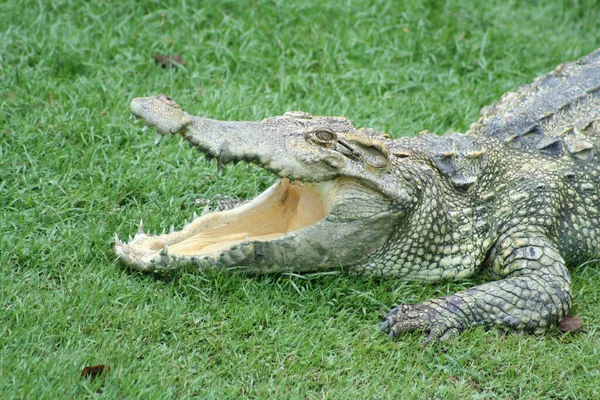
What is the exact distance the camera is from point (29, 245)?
183 inches

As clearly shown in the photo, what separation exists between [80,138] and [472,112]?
124 inches

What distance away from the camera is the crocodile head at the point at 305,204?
4.33m

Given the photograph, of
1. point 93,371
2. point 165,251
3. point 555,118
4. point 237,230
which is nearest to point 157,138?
point 165,251

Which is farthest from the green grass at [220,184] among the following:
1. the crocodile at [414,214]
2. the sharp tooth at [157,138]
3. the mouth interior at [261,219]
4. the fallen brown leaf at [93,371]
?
the sharp tooth at [157,138]

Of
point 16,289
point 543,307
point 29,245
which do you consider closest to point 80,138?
point 29,245

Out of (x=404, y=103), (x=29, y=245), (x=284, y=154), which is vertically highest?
(x=284, y=154)

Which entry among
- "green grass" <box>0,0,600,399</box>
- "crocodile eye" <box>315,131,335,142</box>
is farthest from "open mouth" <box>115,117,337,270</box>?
"crocodile eye" <box>315,131,335,142</box>

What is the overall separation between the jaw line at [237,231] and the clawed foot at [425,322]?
2.21 ft

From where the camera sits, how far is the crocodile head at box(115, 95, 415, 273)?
433cm

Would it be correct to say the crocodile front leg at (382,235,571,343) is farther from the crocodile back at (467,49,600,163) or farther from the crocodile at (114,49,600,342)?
the crocodile back at (467,49,600,163)

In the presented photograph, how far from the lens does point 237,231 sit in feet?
15.7

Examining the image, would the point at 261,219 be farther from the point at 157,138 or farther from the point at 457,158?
the point at 457,158

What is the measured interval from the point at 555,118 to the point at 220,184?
90.0 inches

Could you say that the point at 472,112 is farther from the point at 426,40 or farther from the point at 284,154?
the point at 284,154
